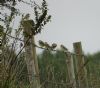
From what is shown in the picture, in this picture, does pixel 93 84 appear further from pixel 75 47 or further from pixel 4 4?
pixel 4 4

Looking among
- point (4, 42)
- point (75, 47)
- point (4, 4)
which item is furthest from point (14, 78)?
point (75, 47)

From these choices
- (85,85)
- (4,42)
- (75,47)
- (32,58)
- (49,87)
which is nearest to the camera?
(4,42)

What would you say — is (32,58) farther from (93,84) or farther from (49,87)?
(93,84)

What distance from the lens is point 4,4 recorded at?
449 cm

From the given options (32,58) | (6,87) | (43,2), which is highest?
(43,2)

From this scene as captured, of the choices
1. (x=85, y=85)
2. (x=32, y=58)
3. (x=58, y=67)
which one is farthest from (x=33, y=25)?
(x=58, y=67)

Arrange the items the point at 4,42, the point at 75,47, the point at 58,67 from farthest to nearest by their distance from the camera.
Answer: the point at 58,67 → the point at 75,47 → the point at 4,42

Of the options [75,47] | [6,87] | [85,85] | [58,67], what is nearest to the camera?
[6,87]

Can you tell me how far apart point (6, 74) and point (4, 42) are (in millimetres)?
468

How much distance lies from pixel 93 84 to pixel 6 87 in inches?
143

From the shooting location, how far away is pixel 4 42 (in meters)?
4.72

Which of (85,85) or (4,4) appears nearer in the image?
(4,4)

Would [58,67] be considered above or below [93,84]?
above

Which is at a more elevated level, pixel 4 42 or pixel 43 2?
pixel 43 2
